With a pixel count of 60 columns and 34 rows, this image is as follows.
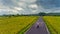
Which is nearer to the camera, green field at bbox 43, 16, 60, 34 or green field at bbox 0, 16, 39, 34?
green field at bbox 0, 16, 39, 34

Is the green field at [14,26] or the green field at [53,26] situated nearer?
the green field at [14,26]

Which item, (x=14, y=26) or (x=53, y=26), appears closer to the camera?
(x=14, y=26)

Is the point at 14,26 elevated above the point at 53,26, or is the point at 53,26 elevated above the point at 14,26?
the point at 14,26
